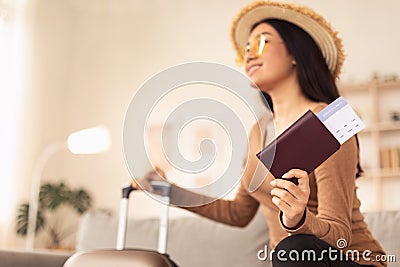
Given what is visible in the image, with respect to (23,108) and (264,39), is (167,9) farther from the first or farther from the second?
(264,39)

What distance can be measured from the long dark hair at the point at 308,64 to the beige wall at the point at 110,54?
8.42 feet

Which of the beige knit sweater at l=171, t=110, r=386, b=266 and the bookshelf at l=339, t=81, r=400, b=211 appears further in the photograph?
the bookshelf at l=339, t=81, r=400, b=211

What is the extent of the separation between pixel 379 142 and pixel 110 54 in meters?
2.05

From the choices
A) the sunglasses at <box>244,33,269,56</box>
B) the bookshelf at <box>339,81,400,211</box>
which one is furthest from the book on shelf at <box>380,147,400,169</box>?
the sunglasses at <box>244,33,269,56</box>

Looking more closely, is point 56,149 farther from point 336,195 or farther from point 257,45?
point 336,195

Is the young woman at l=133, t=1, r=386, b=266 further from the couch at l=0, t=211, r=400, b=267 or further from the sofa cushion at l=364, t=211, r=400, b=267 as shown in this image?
the sofa cushion at l=364, t=211, r=400, b=267

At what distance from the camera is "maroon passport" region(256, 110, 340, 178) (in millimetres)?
1169

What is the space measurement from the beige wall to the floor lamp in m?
0.06

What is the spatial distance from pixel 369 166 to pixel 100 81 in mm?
2035

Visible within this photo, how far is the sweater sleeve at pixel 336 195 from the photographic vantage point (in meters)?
1.29

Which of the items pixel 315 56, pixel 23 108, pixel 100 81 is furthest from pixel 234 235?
pixel 100 81

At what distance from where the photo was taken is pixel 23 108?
4262 millimetres

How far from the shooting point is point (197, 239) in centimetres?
208

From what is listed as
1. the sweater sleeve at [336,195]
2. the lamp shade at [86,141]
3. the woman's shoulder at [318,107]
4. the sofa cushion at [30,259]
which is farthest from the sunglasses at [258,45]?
the lamp shade at [86,141]
